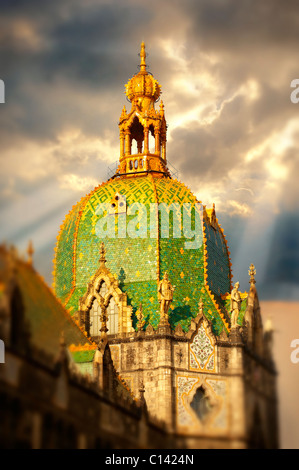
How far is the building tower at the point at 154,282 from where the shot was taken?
5319 centimetres

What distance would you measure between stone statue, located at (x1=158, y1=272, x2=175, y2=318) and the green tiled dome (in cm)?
158

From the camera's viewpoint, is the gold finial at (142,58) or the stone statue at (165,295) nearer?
the stone statue at (165,295)

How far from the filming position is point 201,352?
178 ft

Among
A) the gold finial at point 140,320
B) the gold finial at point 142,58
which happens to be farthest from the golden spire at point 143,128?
the gold finial at point 140,320

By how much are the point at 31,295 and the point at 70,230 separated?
3582 centimetres

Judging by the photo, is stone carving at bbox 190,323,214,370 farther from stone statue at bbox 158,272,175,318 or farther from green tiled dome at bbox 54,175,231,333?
stone statue at bbox 158,272,175,318

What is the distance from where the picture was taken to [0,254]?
74.8ft

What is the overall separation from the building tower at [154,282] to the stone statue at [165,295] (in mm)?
51

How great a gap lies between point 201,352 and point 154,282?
525cm

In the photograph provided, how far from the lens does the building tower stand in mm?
53188

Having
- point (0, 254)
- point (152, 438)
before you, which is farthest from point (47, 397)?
point (152, 438)

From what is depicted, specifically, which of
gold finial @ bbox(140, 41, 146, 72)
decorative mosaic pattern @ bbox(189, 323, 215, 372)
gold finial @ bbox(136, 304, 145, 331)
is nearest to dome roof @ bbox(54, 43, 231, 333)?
gold finial @ bbox(136, 304, 145, 331)

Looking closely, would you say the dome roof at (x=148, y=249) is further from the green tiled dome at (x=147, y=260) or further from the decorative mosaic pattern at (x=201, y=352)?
the decorative mosaic pattern at (x=201, y=352)
